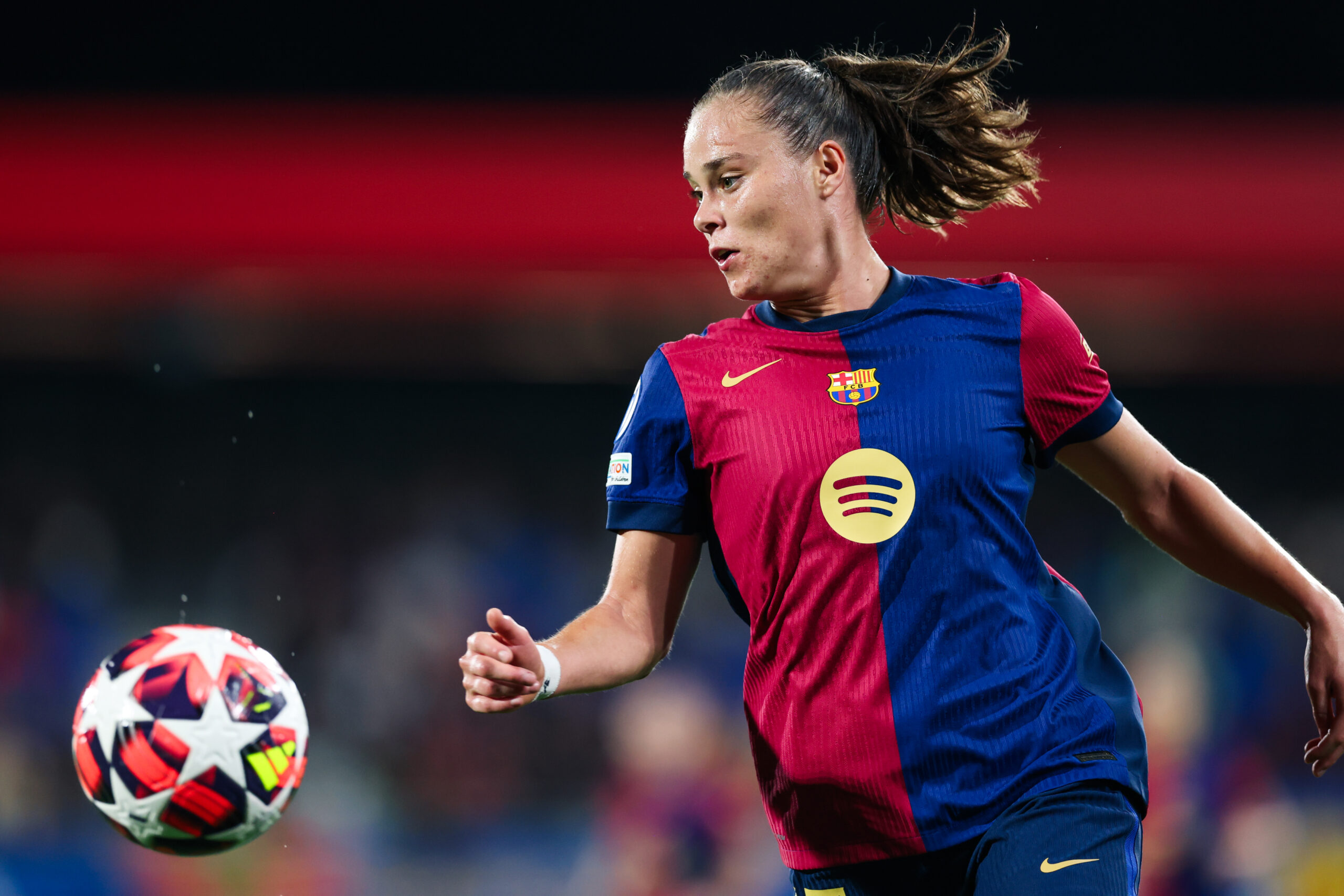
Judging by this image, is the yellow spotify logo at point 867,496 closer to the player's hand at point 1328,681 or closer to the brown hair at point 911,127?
the brown hair at point 911,127

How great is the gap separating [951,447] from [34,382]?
33.4 ft

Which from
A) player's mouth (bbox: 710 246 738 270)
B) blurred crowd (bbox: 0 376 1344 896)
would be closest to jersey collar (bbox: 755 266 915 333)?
player's mouth (bbox: 710 246 738 270)

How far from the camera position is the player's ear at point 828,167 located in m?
2.22

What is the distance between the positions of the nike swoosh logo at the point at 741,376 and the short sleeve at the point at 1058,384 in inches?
15.1

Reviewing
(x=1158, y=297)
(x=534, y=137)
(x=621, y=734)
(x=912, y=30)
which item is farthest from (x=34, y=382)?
(x=1158, y=297)

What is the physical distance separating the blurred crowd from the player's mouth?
368 centimetres

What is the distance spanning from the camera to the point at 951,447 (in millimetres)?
1979

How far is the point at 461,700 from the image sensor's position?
8.38 m

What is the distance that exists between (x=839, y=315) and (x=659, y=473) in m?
0.38

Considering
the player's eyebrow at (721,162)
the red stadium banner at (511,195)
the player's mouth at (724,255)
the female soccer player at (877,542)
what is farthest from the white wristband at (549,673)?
the red stadium banner at (511,195)

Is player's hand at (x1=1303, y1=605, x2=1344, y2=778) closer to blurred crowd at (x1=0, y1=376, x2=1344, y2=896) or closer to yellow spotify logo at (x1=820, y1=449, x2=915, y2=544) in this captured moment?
yellow spotify logo at (x1=820, y1=449, x2=915, y2=544)

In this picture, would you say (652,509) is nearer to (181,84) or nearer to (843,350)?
(843,350)

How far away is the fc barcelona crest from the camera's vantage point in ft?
6.68

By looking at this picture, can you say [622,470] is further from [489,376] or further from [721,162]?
[489,376]
